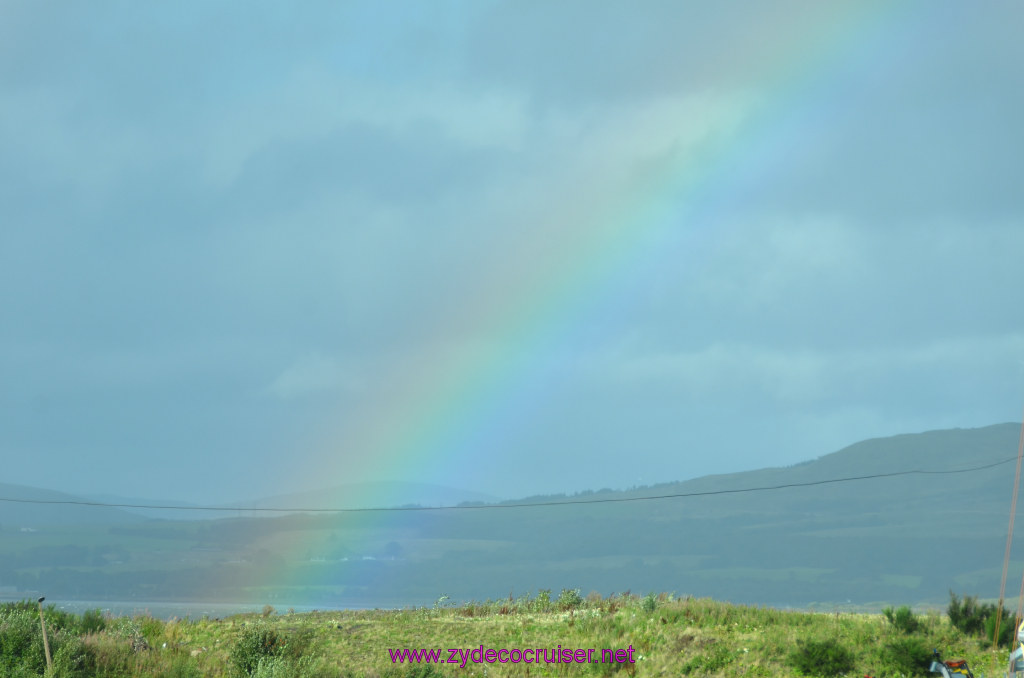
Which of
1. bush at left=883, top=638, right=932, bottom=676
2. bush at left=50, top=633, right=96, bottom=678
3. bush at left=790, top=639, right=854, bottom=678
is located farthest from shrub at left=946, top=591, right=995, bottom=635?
bush at left=50, top=633, right=96, bottom=678

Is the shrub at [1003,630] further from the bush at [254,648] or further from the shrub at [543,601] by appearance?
the bush at [254,648]

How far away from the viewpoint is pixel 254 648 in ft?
89.1

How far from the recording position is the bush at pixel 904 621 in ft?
96.3

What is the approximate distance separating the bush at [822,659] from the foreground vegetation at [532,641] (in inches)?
1.1

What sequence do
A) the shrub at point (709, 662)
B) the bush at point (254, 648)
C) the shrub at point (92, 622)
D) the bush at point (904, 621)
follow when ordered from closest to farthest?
the bush at point (254, 648) → the shrub at point (709, 662) → the bush at point (904, 621) → the shrub at point (92, 622)

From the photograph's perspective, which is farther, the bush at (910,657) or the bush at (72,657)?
the bush at (910,657)

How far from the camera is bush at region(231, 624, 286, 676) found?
87.4 feet

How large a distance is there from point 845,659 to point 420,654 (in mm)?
11849

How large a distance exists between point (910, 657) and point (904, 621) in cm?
376

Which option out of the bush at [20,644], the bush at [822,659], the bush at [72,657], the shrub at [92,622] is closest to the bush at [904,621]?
the bush at [822,659]

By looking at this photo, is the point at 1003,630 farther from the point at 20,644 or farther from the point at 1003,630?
the point at 20,644

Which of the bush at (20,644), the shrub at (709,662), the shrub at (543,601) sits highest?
the bush at (20,644)

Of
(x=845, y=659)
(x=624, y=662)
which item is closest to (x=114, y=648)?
(x=624, y=662)

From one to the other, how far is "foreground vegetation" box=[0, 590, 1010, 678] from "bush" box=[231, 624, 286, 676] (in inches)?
1.6
